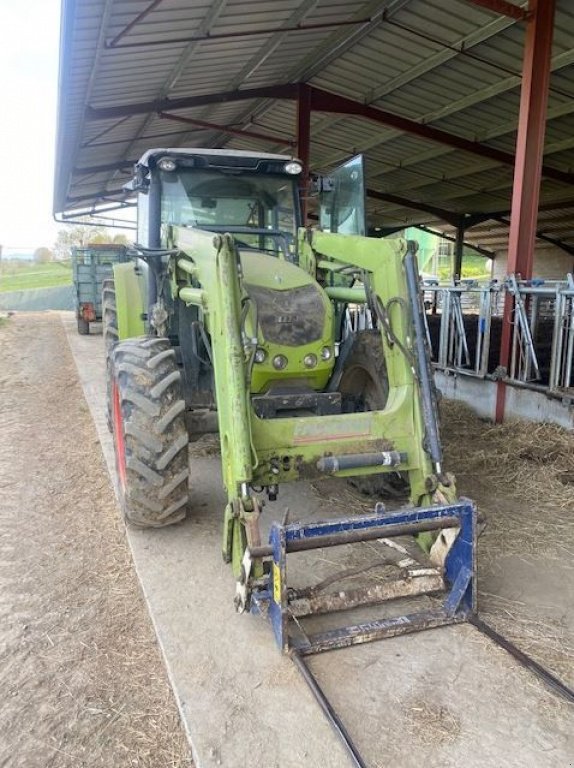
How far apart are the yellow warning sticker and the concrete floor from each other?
0.92ft

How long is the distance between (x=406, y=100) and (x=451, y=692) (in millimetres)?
11398

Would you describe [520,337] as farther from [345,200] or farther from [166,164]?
[166,164]

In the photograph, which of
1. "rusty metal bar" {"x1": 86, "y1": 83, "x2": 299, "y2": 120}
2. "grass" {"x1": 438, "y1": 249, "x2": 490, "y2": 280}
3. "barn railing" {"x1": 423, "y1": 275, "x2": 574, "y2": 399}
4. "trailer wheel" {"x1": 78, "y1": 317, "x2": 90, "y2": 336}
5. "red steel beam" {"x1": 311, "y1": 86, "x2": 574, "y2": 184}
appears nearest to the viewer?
"barn railing" {"x1": 423, "y1": 275, "x2": 574, "y2": 399}

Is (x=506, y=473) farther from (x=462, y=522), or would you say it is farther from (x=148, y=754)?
(x=148, y=754)

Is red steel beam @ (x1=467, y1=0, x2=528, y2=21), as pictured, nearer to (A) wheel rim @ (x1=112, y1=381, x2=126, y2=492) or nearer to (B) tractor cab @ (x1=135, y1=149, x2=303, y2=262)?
(B) tractor cab @ (x1=135, y1=149, x2=303, y2=262)

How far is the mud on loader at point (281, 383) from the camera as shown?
3287 mm

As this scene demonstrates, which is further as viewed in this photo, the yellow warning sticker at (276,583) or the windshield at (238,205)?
the windshield at (238,205)

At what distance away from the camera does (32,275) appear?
35.7 m

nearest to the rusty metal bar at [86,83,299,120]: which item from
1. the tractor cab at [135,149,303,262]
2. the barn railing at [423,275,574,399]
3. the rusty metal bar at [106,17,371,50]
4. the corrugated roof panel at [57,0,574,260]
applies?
the corrugated roof panel at [57,0,574,260]

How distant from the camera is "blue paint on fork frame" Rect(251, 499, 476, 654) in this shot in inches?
120

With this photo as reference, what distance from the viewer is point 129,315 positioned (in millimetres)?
5895

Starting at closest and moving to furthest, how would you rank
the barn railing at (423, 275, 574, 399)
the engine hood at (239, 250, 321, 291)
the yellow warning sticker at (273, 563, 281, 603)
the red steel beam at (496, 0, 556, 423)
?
1. the yellow warning sticker at (273, 563, 281, 603)
2. the engine hood at (239, 250, 321, 291)
3. the barn railing at (423, 275, 574, 399)
4. the red steel beam at (496, 0, 556, 423)

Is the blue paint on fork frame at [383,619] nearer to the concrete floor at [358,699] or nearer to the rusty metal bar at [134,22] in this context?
the concrete floor at [358,699]

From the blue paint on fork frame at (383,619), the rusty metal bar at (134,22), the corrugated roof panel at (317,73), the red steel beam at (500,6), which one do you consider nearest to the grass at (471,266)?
the corrugated roof panel at (317,73)
